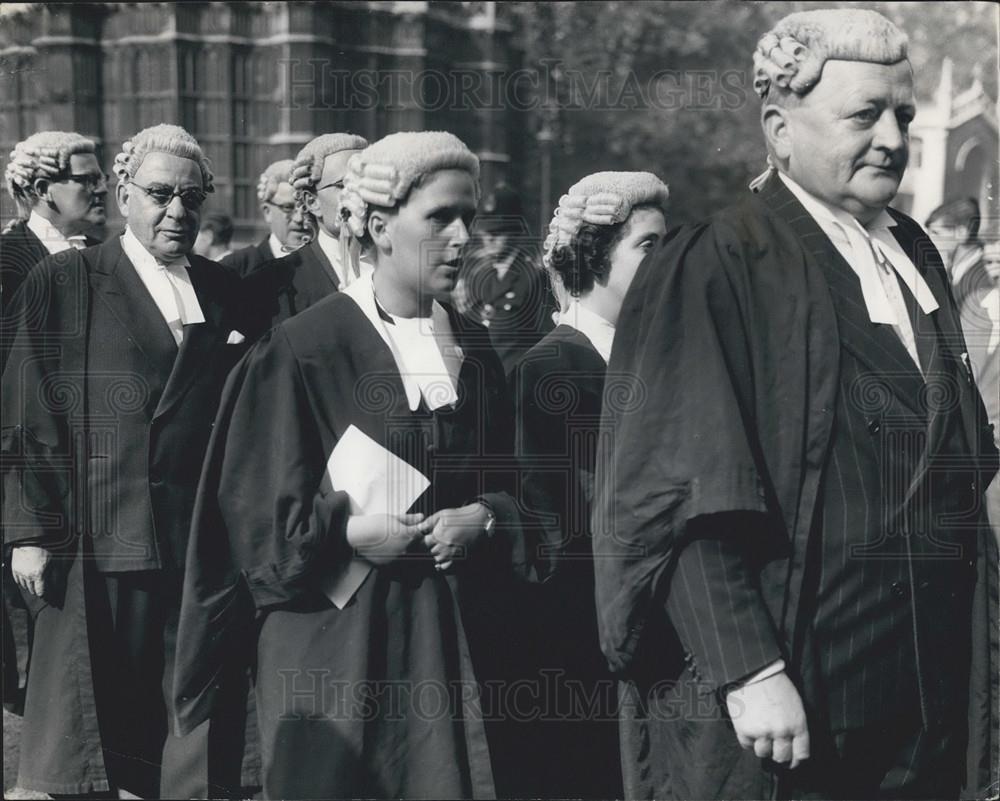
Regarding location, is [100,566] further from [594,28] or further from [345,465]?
[594,28]

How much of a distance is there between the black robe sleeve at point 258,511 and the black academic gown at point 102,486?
0.85 meters

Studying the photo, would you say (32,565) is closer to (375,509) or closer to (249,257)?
(375,509)

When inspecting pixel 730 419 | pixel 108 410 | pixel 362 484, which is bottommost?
pixel 362 484

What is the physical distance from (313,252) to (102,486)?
1.31 metres

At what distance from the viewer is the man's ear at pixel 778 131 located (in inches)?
110

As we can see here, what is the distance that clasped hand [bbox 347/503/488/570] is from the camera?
3.12m

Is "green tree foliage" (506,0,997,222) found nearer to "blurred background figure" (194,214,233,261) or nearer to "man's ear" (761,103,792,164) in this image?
"blurred background figure" (194,214,233,261)

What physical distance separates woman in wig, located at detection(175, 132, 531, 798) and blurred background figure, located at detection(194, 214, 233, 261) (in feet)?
20.6

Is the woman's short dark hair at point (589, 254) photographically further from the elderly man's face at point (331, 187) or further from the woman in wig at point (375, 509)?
the elderly man's face at point (331, 187)

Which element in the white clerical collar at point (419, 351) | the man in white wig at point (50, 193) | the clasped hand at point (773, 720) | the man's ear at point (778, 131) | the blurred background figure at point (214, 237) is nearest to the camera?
the clasped hand at point (773, 720)

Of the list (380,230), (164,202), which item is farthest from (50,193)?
(380,230)

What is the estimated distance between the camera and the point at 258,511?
10.6ft

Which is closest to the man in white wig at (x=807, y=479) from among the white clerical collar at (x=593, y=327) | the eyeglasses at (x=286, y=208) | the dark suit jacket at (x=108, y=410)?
the white clerical collar at (x=593, y=327)

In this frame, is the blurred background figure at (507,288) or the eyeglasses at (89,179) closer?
the eyeglasses at (89,179)
